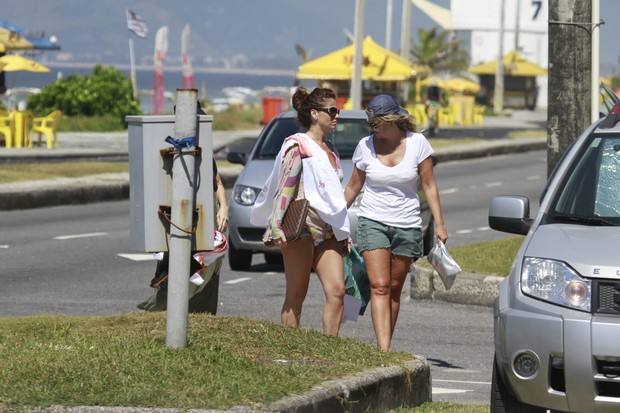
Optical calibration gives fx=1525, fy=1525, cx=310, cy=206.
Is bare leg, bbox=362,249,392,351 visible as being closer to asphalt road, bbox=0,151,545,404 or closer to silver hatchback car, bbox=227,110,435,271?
asphalt road, bbox=0,151,545,404

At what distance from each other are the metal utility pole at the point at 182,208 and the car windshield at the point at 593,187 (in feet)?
5.93

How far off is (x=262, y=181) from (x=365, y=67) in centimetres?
3599

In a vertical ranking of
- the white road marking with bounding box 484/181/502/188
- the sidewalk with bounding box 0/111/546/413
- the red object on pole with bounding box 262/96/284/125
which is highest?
the red object on pole with bounding box 262/96/284/125

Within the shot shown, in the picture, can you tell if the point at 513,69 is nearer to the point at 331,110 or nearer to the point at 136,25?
the point at 136,25

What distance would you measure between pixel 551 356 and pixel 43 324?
345cm

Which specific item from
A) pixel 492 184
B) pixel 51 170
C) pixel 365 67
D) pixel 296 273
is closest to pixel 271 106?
pixel 365 67

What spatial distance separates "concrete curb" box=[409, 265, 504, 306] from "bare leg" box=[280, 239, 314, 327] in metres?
3.91

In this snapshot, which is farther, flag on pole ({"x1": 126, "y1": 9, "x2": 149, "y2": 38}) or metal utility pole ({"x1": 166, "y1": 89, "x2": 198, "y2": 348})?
flag on pole ({"x1": 126, "y1": 9, "x2": 149, "y2": 38})

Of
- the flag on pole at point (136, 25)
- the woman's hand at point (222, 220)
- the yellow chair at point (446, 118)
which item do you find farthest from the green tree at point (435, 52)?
the woman's hand at point (222, 220)

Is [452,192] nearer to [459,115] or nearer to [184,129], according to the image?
[184,129]

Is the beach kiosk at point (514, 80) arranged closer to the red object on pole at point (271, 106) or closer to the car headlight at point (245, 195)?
the red object on pole at point (271, 106)

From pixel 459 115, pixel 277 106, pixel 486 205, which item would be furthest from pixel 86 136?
pixel 459 115

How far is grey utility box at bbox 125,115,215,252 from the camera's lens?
769cm

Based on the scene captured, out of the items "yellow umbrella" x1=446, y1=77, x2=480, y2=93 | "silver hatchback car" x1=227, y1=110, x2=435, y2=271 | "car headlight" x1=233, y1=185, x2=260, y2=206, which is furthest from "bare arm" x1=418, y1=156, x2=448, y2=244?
"yellow umbrella" x1=446, y1=77, x2=480, y2=93
